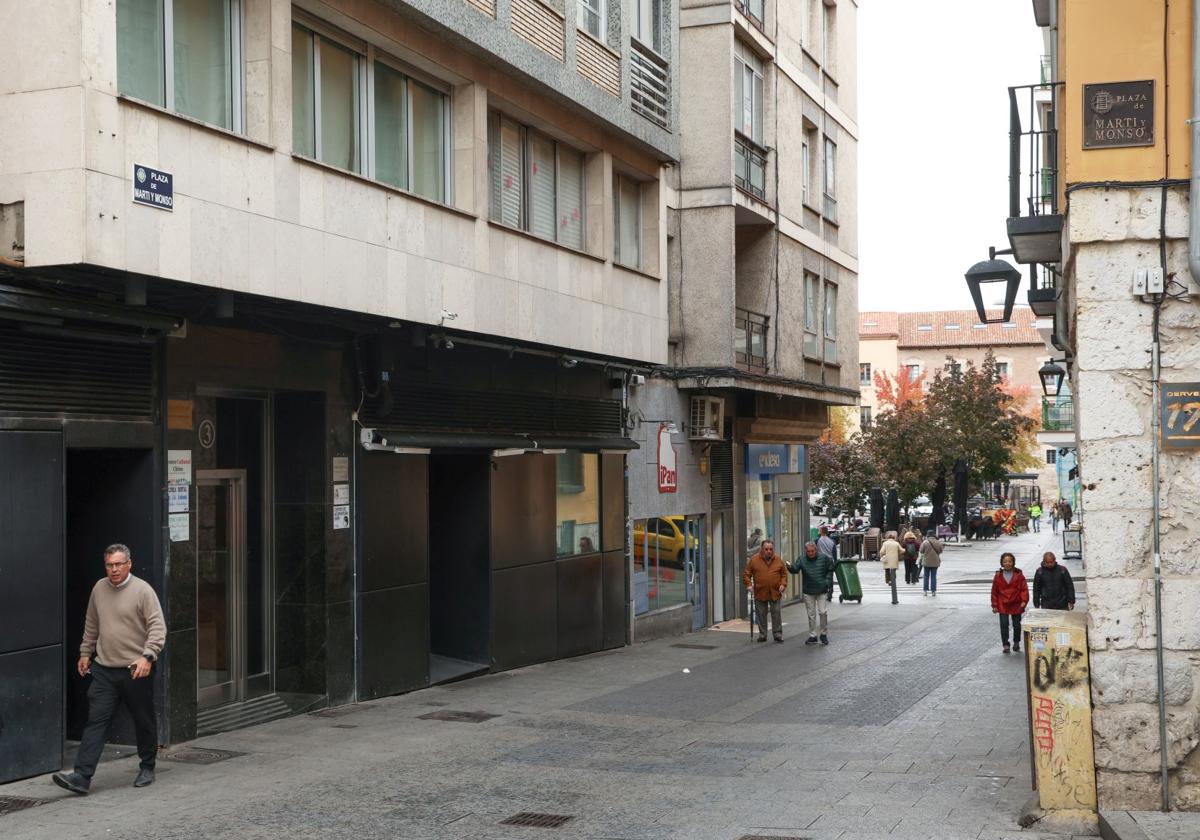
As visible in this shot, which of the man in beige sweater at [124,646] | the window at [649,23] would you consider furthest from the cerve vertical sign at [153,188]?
the window at [649,23]

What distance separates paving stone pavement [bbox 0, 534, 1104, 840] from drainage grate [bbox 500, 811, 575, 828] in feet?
0.29

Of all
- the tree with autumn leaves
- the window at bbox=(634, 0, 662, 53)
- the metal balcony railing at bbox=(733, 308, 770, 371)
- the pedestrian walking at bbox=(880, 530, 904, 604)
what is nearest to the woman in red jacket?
the metal balcony railing at bbox=(733, 308, 770, 371)

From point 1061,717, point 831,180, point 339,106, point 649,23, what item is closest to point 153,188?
point 339,106

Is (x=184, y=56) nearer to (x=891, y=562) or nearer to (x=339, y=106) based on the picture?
(x=339, y=106)

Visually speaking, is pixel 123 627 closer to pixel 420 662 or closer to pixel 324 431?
pixel 324 431

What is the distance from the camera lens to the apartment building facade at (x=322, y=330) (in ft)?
34.5

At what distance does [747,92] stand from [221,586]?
15185 mm

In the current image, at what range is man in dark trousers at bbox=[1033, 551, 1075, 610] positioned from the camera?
18781mm

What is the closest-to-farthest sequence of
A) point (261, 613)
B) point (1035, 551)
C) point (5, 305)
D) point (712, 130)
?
point (5, 305) → point (261, 613) → point (712, 130) → point (1035, 551)

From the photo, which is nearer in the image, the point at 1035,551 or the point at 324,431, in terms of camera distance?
the point at 324,431

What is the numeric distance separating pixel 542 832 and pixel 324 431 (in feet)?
20.7

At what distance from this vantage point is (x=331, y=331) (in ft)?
47.3

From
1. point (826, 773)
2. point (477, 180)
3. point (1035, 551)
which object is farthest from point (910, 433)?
point (826, 773)

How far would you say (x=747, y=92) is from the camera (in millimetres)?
25438
